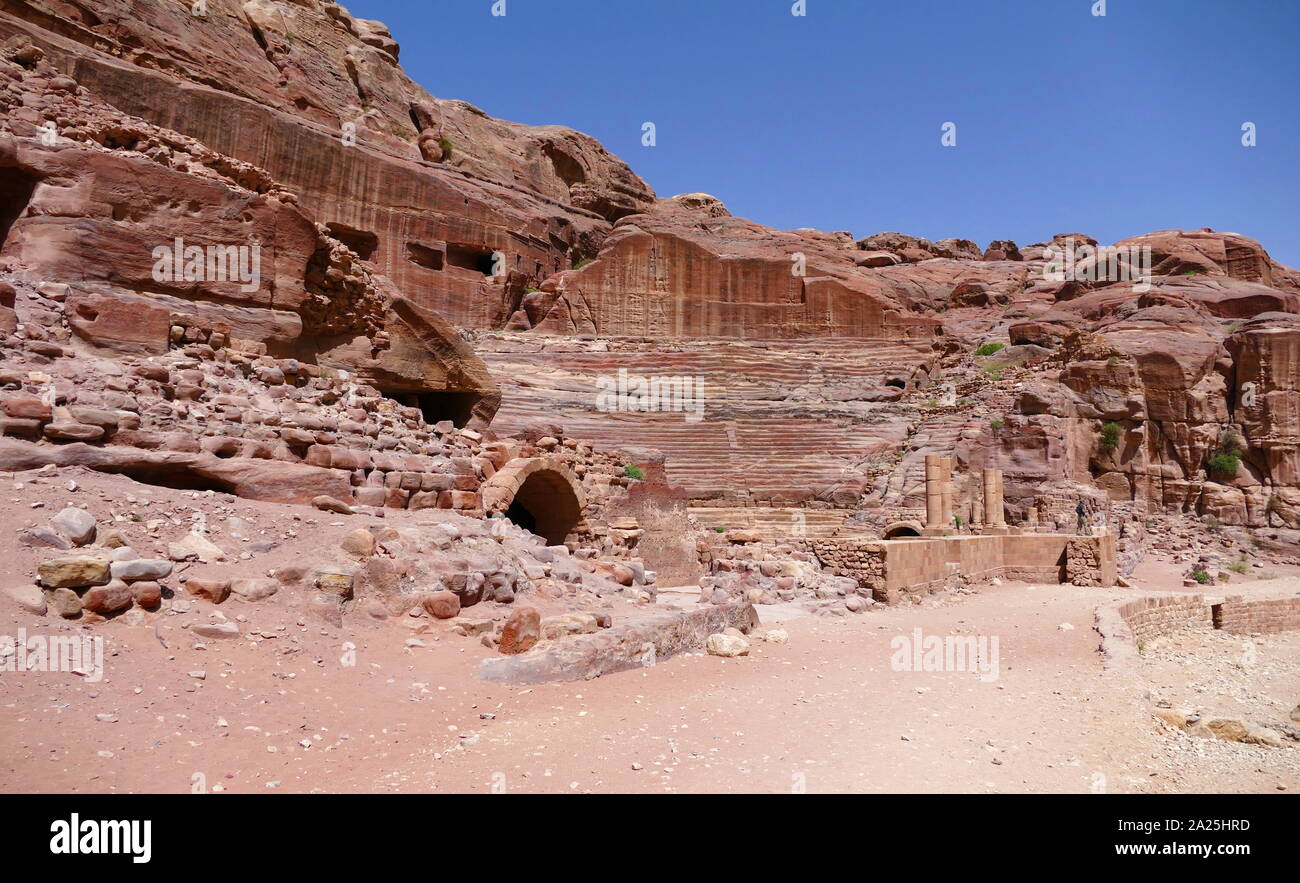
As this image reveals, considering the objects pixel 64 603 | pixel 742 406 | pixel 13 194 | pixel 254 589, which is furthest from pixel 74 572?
pixel 742 406

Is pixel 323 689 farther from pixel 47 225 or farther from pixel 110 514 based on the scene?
pixel 47 225

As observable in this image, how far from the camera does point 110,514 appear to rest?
5.17 meters

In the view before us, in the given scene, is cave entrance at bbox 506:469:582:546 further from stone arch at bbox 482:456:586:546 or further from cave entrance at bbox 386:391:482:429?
cave entrance at bbox 386:391:482:429

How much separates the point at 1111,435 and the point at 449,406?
→ 2242 centimetres

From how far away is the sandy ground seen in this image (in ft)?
11.6

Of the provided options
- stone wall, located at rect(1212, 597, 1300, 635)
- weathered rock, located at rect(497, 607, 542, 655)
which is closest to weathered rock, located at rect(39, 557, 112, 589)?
weathered rock, located at rect(497, 607, 542, 655)

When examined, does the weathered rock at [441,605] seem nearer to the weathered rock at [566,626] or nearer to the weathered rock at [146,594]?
the weathered rock at [566,626]

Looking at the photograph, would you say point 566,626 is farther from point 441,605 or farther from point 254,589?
point 254,589

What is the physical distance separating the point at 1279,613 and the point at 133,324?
59.8ft

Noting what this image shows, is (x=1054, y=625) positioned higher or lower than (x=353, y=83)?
lower

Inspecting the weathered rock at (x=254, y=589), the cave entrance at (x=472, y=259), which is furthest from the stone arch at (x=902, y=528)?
the cave entrance at (x=472, y=259)

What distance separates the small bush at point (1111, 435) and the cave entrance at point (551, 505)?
821 inches

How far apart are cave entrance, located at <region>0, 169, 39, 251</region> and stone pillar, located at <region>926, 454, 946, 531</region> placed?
54.8ft
